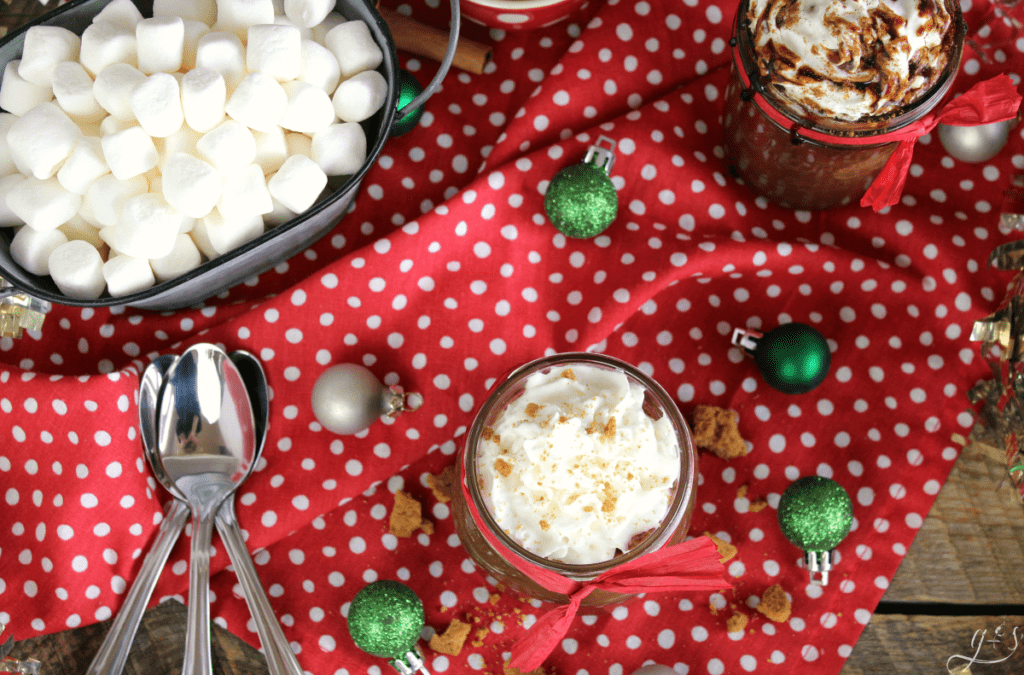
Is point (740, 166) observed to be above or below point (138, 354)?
above

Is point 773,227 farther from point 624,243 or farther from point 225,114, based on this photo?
point 225,114

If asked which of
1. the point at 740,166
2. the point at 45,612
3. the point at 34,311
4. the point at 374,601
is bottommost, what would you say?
the point at 45,612

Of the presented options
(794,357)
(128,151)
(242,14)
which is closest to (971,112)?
(794,357)

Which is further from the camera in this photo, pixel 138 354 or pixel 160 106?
pixel 138 354

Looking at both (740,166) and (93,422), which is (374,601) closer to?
(93,422)

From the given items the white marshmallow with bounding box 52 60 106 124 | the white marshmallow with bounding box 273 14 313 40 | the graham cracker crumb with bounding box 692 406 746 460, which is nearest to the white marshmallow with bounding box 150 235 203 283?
the white marshmallow with bounding box 52 60 106 124

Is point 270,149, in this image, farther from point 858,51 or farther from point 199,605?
point 858,51

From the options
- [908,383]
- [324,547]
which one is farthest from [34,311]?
[908,383]
